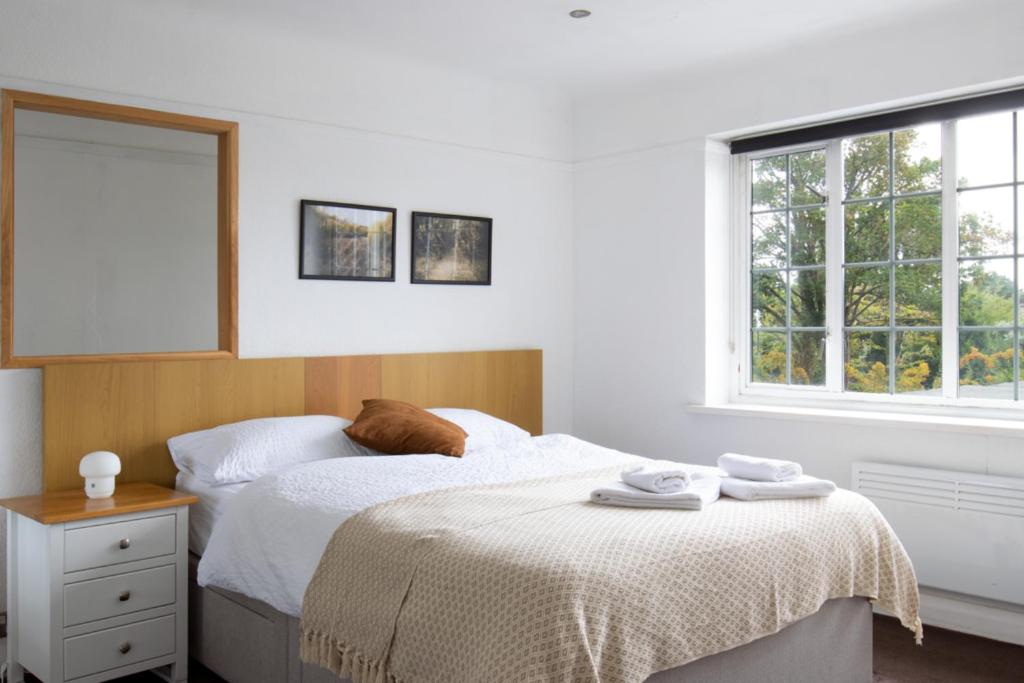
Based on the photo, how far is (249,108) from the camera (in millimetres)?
3768

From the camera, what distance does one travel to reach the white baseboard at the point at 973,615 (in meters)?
3.47

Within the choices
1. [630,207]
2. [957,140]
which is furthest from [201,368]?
[957,140]

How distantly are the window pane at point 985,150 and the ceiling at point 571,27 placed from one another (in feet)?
1.77

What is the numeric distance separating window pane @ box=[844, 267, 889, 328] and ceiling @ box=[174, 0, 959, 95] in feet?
3.53

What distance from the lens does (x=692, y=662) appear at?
2.18 m

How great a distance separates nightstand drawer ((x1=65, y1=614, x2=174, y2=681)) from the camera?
2.83m

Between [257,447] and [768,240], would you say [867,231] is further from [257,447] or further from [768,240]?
[257,447]

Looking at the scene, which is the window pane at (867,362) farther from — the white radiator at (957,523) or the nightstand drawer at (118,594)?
the nightstand drawer at (118,594)

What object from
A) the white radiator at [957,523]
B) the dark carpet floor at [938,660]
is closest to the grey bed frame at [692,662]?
the dark carpet floor at [938,660]

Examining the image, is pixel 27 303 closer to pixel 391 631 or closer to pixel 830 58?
pixel 391 631

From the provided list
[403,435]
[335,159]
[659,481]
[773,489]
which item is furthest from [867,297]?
[335,159]

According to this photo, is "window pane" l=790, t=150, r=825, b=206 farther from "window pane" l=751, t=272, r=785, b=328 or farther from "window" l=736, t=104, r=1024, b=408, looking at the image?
"window pane" l=751, t=272, r=785, b=328

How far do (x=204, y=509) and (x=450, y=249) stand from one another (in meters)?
1.86

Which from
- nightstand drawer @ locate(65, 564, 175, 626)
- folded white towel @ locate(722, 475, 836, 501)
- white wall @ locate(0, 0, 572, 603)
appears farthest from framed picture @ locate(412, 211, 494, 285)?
folded white towel @ locate(722, 475, 836, 501)
